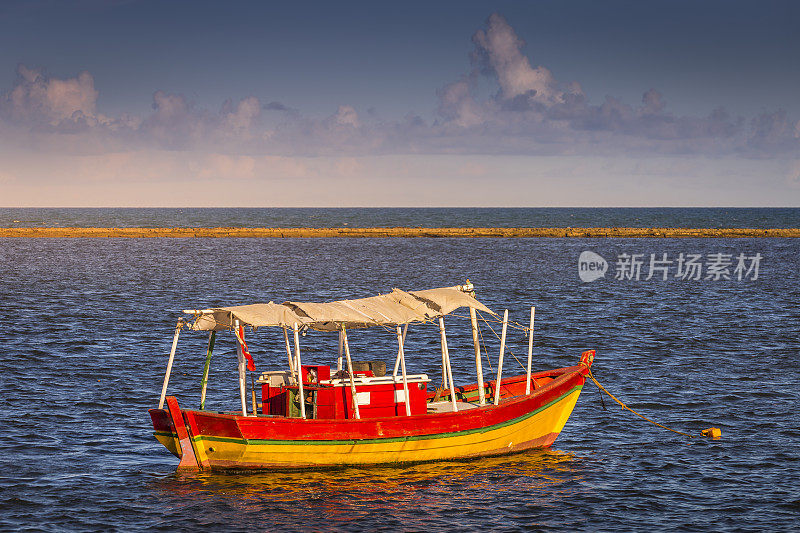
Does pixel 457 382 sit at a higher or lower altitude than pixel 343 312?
lower

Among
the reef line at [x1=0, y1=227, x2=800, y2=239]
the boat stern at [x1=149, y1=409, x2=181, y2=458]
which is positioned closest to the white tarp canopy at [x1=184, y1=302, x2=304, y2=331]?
the boat stern at [x1=149, y1=409, x2=181, y2=458]

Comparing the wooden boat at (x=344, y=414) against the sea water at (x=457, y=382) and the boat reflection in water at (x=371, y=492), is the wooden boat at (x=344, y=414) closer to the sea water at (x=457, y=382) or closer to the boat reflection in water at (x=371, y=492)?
the boat reflection in water at (x=371, y=492)

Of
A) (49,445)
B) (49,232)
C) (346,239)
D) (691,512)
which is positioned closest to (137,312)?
(49,445)

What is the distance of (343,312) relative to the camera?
23.6m

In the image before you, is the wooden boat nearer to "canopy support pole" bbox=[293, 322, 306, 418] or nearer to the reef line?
"canopy support pole" bbox=[293, 322, 306, 418]

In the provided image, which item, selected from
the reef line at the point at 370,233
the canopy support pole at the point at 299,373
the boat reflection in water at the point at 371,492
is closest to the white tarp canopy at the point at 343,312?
the canopy support pole at the point at 299,373

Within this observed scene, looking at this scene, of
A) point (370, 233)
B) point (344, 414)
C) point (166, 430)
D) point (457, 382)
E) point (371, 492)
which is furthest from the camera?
point (370, 233)

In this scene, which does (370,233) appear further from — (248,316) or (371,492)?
(371,492)

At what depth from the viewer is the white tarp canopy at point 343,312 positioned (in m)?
22.6

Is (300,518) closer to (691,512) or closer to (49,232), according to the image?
(691,512)

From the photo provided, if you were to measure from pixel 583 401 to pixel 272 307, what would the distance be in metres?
13.7

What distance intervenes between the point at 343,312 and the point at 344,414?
2.60m

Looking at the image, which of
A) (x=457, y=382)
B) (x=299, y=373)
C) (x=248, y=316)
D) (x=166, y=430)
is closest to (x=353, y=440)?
(x=299, y=373)

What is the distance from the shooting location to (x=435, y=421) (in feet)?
76.7
